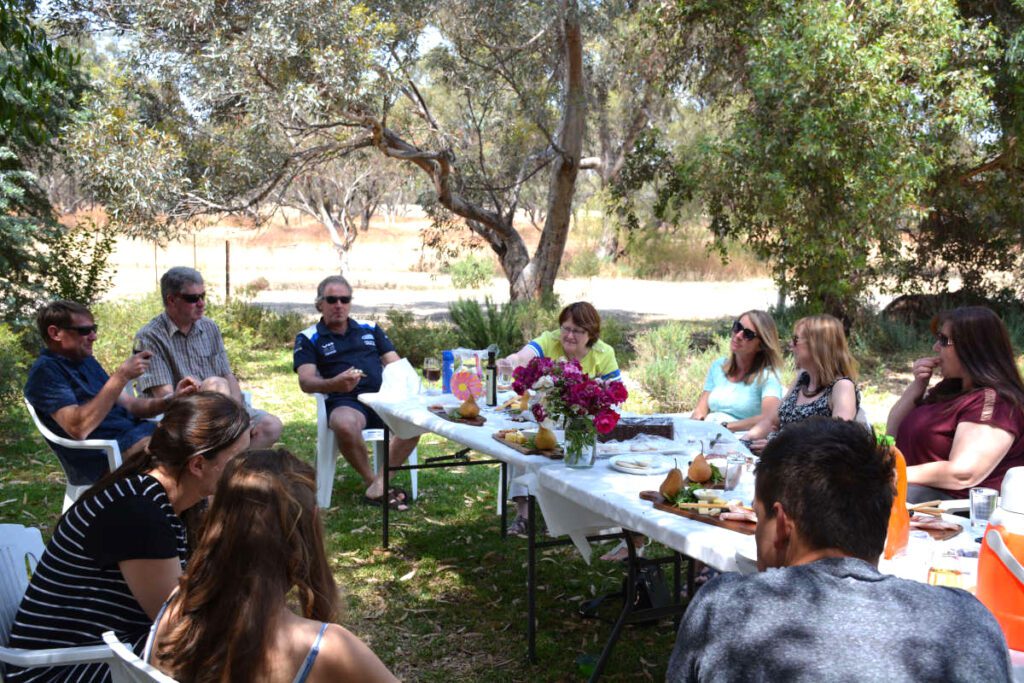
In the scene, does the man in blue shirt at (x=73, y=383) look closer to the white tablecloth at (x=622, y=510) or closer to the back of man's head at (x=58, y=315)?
→ the back of man's head at (x=58, y=315)

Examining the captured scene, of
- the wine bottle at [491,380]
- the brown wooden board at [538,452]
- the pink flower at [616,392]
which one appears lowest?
the brown wooden board at [538,452]

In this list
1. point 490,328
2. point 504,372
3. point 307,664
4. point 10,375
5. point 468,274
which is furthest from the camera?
point 468,274

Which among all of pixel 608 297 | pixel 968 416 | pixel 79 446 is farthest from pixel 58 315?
pixel 608 297

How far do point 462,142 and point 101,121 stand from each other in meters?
6.56

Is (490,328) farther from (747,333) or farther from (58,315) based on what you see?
(58,315)

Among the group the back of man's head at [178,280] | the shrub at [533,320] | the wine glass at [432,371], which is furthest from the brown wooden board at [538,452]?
the shrub at [533,320]

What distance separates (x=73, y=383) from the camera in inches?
191

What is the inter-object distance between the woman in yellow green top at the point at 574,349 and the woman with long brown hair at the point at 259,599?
11.2 feet

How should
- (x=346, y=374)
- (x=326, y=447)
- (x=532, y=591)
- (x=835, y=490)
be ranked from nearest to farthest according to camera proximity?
1. (x=835, y=490)
2. (x=532, y=591)
3. (x=346, y=374)
4. (x=326, y=447)

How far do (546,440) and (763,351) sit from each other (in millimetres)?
1758

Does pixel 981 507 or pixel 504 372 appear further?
pixel 504 372

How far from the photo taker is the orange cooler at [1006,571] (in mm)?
2082

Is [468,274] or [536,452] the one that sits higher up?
[468,274]

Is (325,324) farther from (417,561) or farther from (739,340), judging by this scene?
(739,340)
